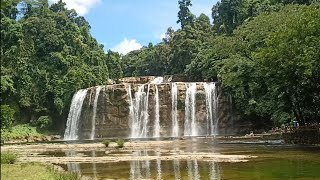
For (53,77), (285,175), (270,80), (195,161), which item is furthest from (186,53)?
(285,175)

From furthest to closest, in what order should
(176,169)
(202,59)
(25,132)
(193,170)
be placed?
(202,59) < (25,132) < (176,169) < (193,170)

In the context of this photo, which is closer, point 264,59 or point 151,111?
point 264,59

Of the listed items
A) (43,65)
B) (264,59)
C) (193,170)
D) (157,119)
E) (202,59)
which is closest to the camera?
(193,170)

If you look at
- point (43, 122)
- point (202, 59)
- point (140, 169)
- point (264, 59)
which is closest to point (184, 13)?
point (202, 59)

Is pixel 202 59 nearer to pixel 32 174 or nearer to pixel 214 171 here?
pixel 214 171

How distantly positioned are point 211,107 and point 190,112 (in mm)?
2558

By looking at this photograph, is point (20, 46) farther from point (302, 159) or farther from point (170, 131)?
point (302, 159)

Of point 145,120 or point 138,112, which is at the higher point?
point 138,112

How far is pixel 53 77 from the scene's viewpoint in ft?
212

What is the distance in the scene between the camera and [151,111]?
5472 centimetres

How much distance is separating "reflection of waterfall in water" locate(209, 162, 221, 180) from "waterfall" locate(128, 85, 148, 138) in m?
35.7

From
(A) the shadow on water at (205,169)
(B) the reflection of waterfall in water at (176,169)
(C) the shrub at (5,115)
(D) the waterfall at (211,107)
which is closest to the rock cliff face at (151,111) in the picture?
(D) the waterfall at (211,107)

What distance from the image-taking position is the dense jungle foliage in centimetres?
2794

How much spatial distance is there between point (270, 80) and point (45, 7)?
54006 mm
